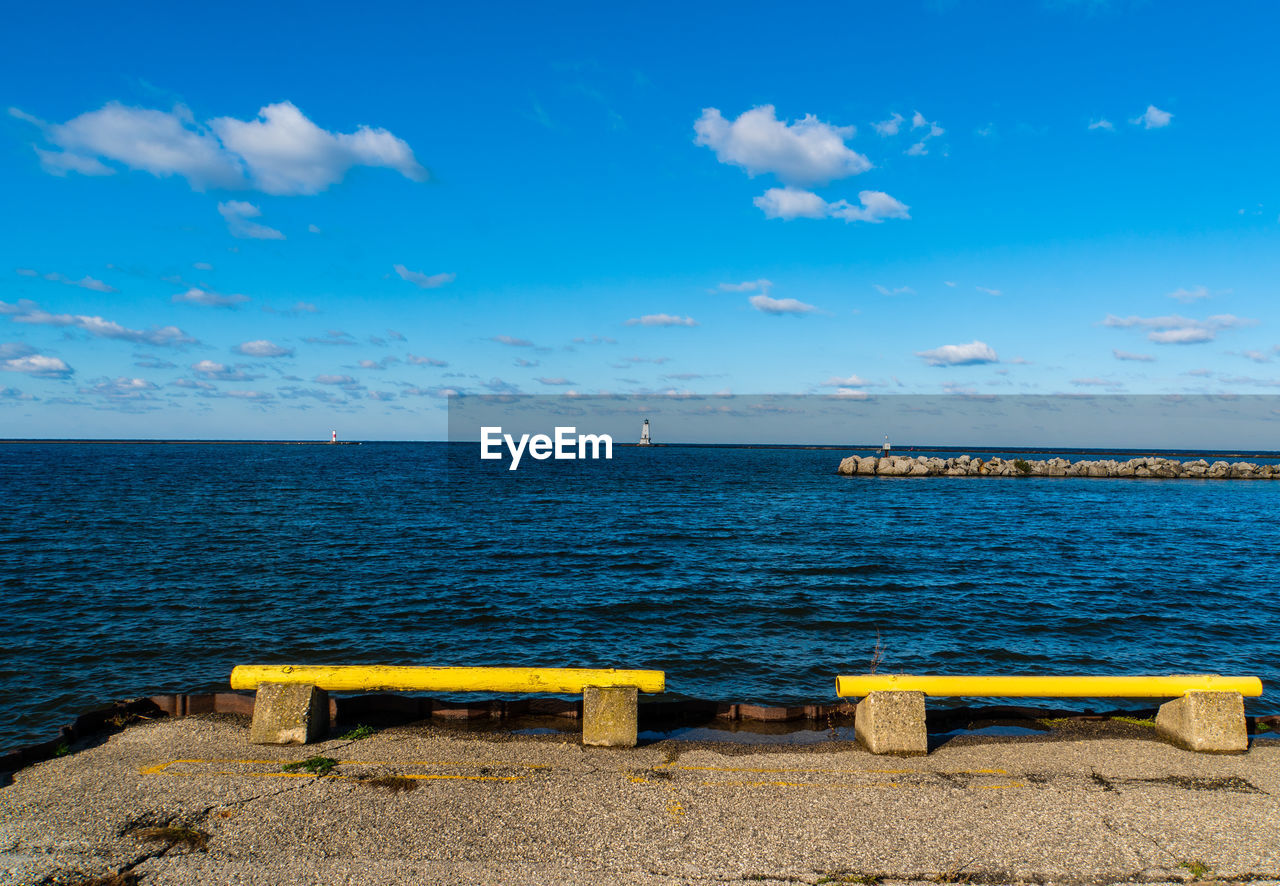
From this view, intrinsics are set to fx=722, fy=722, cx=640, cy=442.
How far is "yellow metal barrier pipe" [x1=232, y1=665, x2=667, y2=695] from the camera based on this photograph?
8.27 m

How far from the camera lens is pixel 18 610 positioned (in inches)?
728

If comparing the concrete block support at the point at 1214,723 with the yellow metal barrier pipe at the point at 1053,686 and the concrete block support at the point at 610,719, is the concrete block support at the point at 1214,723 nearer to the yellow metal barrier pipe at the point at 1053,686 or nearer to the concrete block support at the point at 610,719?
the yellow metal barrier pipe at the point at 1053,686

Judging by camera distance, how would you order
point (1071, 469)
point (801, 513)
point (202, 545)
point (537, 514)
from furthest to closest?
point (1071, 469)
point (801, 513)
point (537, 514)
point (202, 545)

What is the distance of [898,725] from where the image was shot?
810 cm

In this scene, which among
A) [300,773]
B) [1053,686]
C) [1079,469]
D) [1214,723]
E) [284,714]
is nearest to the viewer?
[300,773]

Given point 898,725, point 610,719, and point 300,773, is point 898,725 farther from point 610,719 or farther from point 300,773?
point 300,773

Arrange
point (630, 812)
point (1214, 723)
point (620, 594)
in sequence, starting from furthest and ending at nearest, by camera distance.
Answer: point (620, 594) → point (1214, 723) → point (630, 812)

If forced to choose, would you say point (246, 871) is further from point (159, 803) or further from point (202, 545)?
point (202, 545)

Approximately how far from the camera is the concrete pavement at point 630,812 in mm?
5844

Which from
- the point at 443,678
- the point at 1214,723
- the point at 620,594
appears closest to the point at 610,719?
the point at 443,678

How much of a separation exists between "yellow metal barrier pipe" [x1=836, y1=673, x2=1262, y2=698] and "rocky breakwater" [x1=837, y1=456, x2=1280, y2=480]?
84.0 metres

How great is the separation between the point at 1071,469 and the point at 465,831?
3931 inches

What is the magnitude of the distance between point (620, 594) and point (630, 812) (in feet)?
47.8

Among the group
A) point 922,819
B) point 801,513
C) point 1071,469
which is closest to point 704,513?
point 801,513
